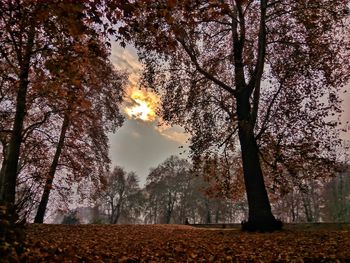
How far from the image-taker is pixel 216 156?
60.3 feet

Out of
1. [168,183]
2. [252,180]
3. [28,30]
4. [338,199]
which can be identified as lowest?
[252,180]

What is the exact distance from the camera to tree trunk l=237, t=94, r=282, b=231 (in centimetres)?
1453

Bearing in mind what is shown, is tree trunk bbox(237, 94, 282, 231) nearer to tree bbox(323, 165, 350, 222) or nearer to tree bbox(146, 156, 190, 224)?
tree bbox(323, 165, 350, 222)

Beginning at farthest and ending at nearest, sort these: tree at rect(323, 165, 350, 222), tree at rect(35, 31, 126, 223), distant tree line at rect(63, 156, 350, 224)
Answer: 1. distant tree line at rect(63, 156, 350, 224)
2. tree at rect(323, 165, 350, 222)
3. tree at rect(35, 31, 126, 223)

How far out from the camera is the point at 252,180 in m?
15.4

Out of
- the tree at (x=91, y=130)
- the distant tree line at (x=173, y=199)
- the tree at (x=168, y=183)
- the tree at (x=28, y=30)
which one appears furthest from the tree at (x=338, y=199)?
the tree at (x=28, y=30)

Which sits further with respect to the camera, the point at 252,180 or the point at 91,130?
the point at 91,130

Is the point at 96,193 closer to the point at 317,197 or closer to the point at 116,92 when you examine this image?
the point at 116,92

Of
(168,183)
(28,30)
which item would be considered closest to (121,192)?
(168,183)

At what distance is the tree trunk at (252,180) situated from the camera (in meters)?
14.5

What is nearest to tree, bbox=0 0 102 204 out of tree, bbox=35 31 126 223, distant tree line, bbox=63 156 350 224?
tree, bbox=35 31 126 223

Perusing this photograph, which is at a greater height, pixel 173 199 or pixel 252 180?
pixel 173 199

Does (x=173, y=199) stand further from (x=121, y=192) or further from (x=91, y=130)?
(x=91, y=130)

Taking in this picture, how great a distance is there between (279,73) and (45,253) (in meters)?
14.0
